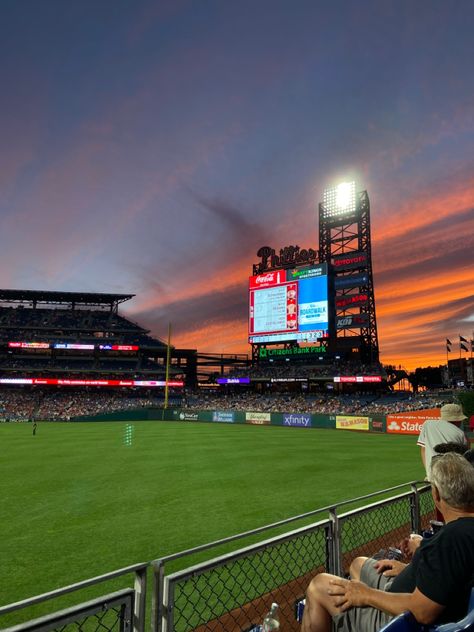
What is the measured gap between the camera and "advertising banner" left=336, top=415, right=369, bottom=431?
37312mm

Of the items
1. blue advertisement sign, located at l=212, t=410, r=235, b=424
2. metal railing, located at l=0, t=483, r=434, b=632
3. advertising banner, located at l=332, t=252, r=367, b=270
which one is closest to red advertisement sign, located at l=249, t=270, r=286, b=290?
advertising banner, located at l=332, t=252, r=367, b=270

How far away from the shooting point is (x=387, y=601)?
2.62 meters

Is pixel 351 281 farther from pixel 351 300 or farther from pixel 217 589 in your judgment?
pixel 217 589

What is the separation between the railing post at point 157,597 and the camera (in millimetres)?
2537

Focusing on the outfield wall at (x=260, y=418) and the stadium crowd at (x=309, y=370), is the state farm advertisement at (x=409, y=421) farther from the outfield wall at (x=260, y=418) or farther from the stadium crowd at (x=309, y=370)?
the stadium crowd at (x=309, y=370)

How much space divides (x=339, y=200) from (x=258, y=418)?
3281 centimetres

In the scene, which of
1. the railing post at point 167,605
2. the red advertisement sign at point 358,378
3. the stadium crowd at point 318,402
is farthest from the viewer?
the red advertisement sign at point 358,378

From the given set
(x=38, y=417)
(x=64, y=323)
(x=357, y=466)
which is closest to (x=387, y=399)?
(x=357, y=466)

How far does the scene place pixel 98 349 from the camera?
77.2 meters

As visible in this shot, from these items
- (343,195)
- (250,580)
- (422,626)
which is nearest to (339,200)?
(343,195)

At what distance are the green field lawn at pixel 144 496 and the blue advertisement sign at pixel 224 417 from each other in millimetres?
27410

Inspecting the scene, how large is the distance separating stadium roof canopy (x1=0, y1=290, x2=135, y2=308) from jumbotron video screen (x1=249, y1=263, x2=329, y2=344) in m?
29.7

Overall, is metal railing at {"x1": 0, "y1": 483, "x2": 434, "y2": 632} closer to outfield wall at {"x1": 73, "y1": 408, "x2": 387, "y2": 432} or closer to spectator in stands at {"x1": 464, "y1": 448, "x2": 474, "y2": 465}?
spectator in stands at {"x1": 464, "y1": 448, "x2": 474, "y2": 465}

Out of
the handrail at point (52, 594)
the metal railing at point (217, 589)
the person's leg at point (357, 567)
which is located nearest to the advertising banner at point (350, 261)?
the metal railing at point (217, 589)
